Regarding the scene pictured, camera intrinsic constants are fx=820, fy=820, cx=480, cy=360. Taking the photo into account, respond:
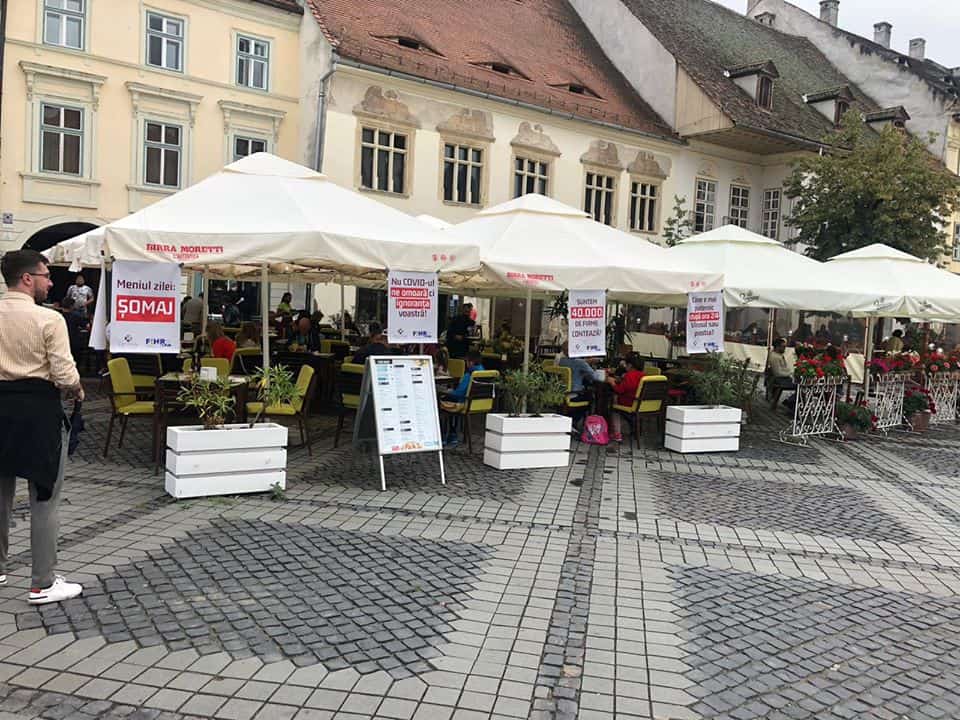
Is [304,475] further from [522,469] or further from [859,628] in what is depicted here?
[859,628]

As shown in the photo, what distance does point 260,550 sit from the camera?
5430 mm

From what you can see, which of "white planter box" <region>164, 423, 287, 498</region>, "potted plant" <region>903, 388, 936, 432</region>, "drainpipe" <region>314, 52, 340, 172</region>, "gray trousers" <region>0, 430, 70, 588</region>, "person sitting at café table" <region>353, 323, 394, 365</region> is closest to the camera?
"gray trousers" <region>0, 430, 70, 588</region>

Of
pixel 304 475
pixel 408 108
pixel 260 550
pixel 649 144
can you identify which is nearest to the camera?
pixel 260 550

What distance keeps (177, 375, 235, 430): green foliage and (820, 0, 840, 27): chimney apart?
44291 mm

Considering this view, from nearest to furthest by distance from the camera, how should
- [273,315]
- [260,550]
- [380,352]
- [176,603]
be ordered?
[176,603] → [260,550] → [380,352] → [273,315]

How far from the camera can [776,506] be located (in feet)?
24.5

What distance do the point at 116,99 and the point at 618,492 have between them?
16031 millimetres

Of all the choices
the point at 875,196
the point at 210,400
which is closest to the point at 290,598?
the point at 210,400

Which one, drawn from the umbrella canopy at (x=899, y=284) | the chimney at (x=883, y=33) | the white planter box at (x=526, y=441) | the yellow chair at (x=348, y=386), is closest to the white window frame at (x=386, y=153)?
the umbrella canopy at (x=899, y=284)

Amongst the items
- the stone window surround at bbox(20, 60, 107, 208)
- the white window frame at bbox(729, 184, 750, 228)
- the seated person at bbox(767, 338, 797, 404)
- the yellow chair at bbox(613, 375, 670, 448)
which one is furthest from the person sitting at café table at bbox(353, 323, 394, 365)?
the white window frame at bbox(729, 184, 750, 228)

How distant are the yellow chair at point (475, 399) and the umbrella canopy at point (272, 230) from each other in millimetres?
1383

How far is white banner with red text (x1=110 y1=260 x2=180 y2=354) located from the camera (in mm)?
6629

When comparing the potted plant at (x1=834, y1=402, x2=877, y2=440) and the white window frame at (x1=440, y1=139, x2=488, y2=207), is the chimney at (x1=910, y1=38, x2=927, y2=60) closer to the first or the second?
the white window frame at (x1=440, y1=139, x2=488, y2=207)

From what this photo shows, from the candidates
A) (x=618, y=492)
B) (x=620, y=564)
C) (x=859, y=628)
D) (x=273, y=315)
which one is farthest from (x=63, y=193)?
(x=859, y=628)
